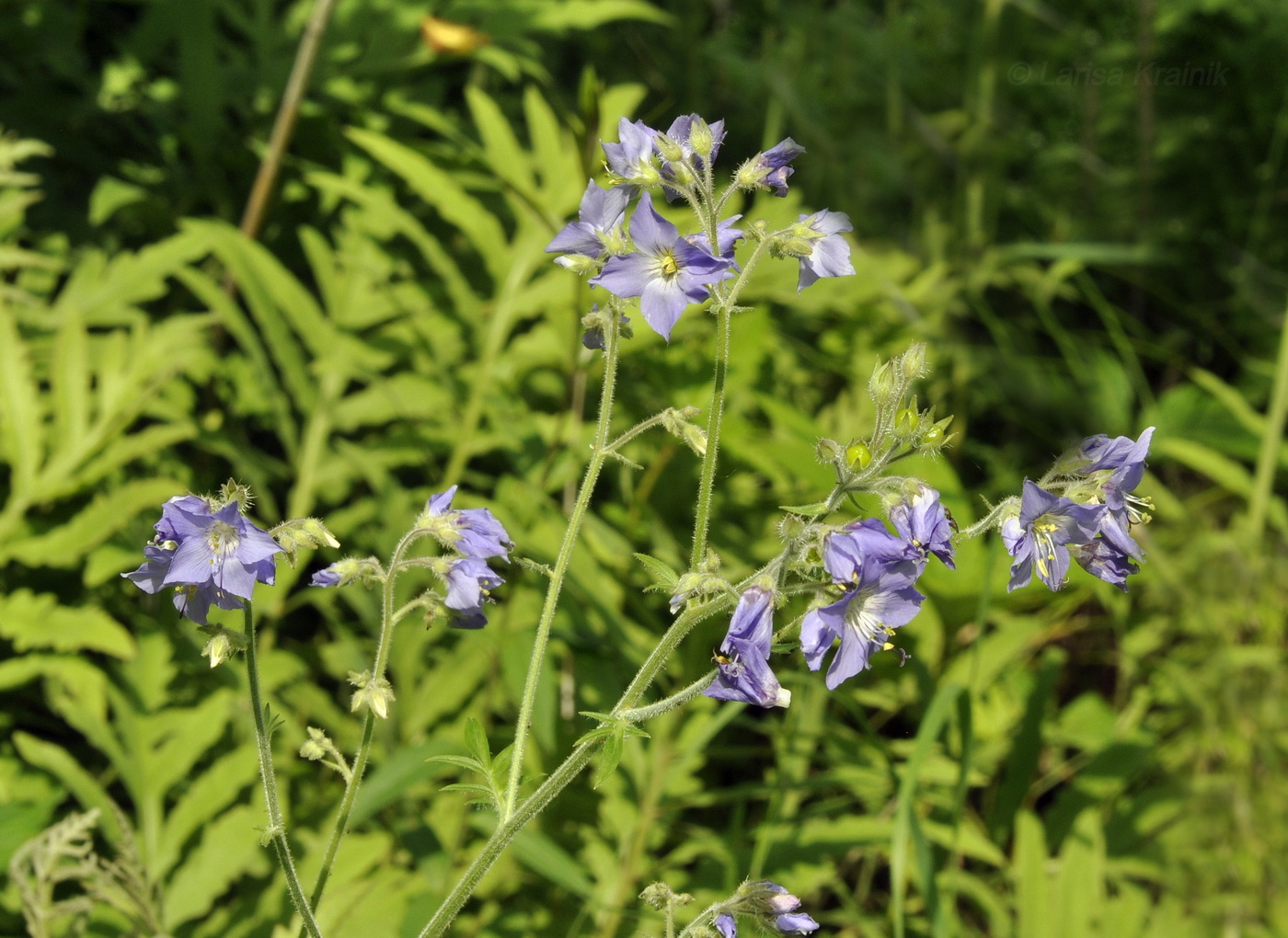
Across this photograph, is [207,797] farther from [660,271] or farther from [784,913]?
[660,271]

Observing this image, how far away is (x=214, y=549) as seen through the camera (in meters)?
1.25

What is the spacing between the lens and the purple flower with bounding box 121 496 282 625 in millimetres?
1221

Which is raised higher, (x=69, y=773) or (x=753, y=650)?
(x=753, y=650)

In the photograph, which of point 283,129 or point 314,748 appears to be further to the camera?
point 283,129

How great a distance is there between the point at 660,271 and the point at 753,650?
1.58 ft

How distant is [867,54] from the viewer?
4.80m

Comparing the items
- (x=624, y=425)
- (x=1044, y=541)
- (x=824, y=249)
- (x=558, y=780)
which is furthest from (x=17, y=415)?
(x=1044, y=541)

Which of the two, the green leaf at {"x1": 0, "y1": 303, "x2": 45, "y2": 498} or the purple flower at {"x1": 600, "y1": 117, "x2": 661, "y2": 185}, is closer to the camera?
the purple flower at {"x1": 600, "y1": 117, "x2": 661, "y2": 185}

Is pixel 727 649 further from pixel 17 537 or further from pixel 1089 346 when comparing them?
pixel 1089 346

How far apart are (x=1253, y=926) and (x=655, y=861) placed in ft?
6.07

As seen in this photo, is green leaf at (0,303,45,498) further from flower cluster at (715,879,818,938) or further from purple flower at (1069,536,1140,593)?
purple flower at (1069,536,1140,593)

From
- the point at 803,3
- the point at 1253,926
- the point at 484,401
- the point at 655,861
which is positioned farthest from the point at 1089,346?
the point at 655,861

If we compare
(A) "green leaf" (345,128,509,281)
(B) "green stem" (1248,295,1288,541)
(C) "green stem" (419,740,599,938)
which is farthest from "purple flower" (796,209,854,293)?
(B) "green stem" (1248,295,1288,541)

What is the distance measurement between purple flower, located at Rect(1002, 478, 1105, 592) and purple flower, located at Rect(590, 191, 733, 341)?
17.7 inches
